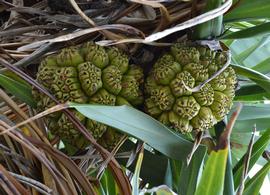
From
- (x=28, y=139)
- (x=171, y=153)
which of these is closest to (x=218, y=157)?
(x=171, y=153)

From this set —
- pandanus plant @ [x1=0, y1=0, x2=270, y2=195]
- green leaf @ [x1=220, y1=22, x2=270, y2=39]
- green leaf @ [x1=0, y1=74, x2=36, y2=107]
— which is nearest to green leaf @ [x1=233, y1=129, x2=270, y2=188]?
pandanus plant @ [x1=0, y1=0, x2=270, y2=195]

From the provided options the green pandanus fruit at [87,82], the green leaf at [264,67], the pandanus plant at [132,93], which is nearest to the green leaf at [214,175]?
the pandanus plant at [132,93]

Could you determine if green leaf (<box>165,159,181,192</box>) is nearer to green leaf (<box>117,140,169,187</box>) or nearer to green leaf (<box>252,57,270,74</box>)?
green leaf (<box>117,140,169,187</box>)

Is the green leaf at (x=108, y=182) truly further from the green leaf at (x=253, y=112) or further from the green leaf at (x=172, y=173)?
the green leaf at (x=253, y=112)

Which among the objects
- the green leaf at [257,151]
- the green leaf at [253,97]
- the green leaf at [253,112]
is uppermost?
the green leaf at [253,97]

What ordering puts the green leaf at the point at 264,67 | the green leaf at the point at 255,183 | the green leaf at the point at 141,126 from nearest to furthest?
the green leaf at the point at 141,126, the green leaf at the point at 255,183, the green leaf at the point at 264,67

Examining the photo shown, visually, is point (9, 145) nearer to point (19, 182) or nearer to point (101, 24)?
point (19, 182)
